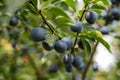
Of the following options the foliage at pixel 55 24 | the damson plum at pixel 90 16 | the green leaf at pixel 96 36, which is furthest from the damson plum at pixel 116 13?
the green leaf at pixel 96 36

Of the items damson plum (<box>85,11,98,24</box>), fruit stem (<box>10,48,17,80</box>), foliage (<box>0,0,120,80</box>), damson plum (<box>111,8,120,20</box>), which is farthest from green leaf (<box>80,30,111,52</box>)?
fruit stem (<box>10,48,17,80</box>)

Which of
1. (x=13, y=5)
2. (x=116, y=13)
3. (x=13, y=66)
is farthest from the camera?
(x=13, y=66)

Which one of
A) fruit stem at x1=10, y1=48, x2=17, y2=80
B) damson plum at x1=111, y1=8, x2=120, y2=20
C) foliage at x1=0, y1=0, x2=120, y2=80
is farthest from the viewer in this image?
fruit stem at x1=10, y1=48, x2=17, y2=80

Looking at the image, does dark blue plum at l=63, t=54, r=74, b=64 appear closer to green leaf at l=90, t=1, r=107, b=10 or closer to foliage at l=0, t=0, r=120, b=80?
foliage at l=0, t=0, r=120, b=80

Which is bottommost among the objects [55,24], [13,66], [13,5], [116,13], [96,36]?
[13,66]

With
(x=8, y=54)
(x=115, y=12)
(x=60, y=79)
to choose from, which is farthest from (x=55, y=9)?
(x=8, y=54)

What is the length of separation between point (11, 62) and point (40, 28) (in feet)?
5.61

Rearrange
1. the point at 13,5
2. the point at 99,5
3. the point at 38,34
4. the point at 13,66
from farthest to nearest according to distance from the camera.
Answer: the point at 13,66
the point at 99,5
the point at 38,34
the point at 13,5

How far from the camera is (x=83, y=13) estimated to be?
1.29 metres

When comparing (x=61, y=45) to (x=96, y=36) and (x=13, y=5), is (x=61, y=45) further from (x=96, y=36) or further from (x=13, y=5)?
(x=13, y=5)

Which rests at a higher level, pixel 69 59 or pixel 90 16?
pixel 90 16

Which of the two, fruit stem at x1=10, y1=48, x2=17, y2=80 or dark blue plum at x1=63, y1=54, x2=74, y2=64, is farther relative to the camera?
fruit stem at x1=10, y1=48, x2=17, y2=80

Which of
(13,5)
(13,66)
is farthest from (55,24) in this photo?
(13,66)

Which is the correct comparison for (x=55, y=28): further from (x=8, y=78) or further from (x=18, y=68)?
(x=18, y=68)
